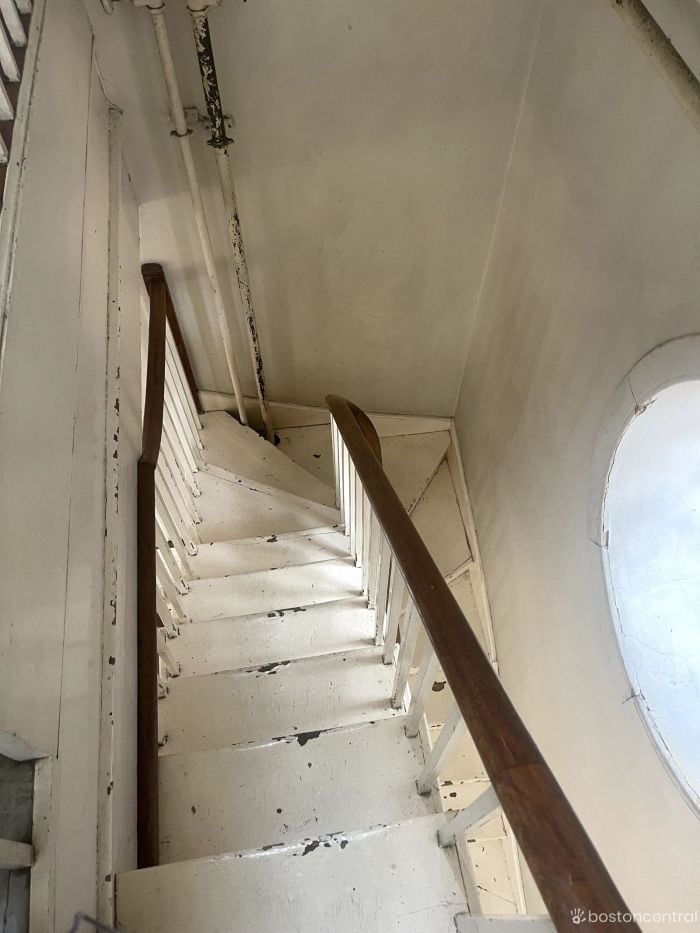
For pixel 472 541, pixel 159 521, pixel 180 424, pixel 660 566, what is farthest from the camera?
pixel 472 541

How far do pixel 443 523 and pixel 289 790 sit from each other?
96.9 inches

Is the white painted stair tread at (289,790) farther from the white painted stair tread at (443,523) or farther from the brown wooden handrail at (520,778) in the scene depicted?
the white painted stair tread at (443,523)

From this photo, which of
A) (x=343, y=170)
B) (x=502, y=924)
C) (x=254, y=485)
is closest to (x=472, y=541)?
(x=254, y=485)

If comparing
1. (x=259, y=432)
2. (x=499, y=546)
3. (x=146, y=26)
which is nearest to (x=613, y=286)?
(x=499, y=546)

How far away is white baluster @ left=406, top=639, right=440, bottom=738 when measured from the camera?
4.22ft

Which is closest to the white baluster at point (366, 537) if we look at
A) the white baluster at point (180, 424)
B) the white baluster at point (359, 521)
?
the white baluster at point (359, 521)

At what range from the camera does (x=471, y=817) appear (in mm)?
1098

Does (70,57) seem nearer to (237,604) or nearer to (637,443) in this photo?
(237,604)

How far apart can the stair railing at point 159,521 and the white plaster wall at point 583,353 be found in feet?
4.53

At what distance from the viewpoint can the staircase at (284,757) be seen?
1315 mm

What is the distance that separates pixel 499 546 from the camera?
10.7 ft

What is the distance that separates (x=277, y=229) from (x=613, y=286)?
167 centimetres

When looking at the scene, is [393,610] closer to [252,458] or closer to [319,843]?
[319,843]

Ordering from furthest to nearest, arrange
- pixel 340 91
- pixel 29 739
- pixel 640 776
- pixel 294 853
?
pixel 340 91
pixel 640 776
pixel 294 853
pixel 29 739
